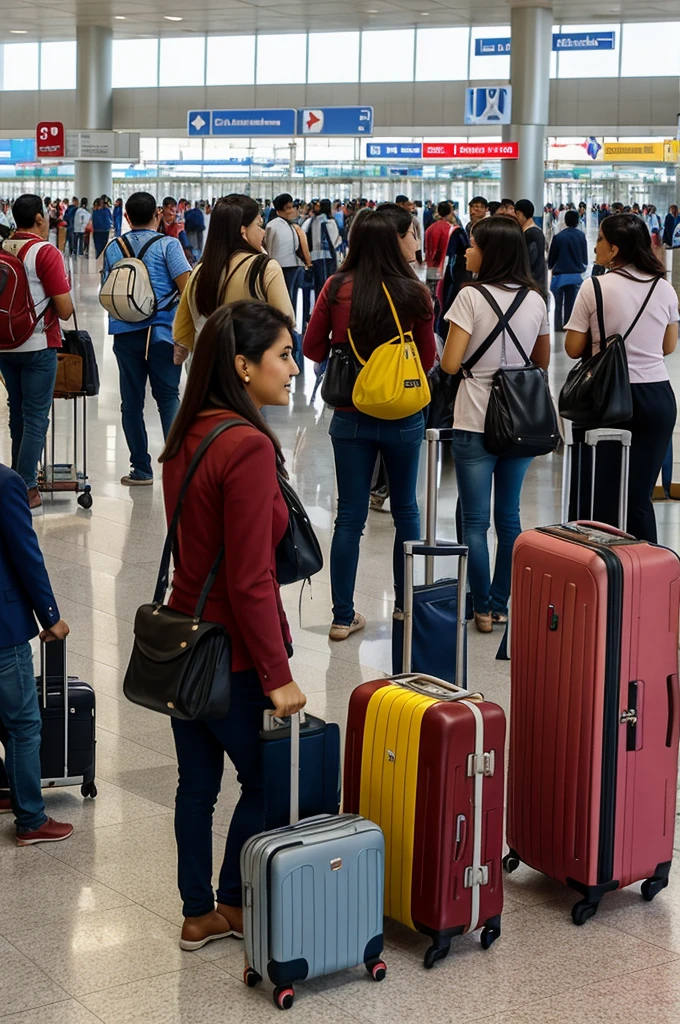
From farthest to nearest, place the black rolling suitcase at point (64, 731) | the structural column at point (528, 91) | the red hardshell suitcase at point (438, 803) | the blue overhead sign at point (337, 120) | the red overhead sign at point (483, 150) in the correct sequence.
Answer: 1. the blue overhead sign at point (337, 120)
2. the structural column at point (528, 91)
3. the red overhead sign at point (483, 150)
4. the black rolling suitcase at point (64, 731)
5. the red hardshell suitcase at point (438, 803)

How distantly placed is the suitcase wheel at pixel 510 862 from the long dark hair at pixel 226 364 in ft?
4.44

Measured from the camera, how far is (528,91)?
24344 mm

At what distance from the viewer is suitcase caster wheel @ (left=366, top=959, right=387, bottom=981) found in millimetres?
3059

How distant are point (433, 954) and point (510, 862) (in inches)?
20.9

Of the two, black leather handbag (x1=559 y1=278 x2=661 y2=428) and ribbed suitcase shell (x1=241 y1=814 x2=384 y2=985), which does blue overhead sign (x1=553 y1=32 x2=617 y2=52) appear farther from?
ribbed suitcase shell (x1=241 y1=814 x2=384 y2=985)

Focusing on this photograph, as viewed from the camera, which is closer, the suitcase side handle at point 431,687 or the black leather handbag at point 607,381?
the suitcase side handle at point 431,687

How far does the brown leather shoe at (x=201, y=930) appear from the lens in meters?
3.19

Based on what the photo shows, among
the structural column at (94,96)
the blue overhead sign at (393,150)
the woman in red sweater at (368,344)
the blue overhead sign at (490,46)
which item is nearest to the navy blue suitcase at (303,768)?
the woman in red sweater at (368,344)

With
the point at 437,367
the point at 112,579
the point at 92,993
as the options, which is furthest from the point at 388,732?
the point at 437,367

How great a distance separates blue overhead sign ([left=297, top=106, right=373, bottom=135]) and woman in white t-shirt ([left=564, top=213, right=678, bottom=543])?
25.9 metres

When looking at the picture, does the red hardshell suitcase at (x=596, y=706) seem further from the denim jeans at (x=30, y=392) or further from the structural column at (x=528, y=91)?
the structural column at (x=528, y=91)

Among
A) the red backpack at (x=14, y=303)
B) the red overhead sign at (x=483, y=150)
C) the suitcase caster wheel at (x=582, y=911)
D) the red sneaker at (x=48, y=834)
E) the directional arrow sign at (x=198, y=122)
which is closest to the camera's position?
the suitcase caster wheel at (x=582, y=911)

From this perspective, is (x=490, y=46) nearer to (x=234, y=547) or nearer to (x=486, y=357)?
(x=486, y=357)

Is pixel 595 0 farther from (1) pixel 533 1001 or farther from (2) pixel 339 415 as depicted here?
(1) pixel 533 1001
